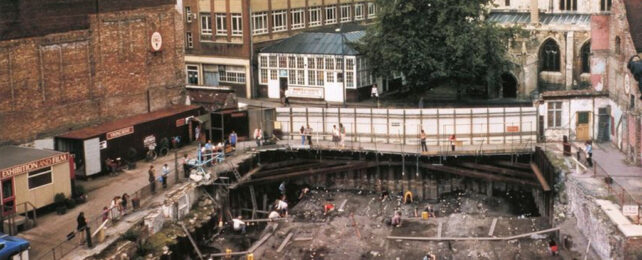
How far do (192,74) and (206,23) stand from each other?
4.83 metres

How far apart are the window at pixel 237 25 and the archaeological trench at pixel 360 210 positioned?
58.8 ft

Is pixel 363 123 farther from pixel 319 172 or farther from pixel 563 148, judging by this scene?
pixel 563 148

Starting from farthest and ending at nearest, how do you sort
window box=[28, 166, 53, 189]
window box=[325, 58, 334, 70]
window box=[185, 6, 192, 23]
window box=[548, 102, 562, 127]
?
window box=[185, 6, 192, 23] → window box=[325, 58, 334, 70] → window box=[548, 102, 562, 127] → window box=[28, 166, 53, 189]

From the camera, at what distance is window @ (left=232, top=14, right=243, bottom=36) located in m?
73.9

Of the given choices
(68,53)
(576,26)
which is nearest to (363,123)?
(68,53)

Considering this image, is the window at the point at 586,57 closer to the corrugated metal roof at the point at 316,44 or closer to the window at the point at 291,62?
the corrugated metal roof at the point at 316,44

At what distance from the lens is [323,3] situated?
80.8 m

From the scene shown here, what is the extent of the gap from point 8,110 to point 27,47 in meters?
3.79

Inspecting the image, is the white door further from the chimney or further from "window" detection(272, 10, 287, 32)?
Answer: the chimney

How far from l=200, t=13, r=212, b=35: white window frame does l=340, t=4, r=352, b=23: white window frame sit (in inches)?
537

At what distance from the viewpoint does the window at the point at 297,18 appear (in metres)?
77.5

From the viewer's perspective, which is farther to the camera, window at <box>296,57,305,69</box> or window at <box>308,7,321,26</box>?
window at <box>308,7,321,26</box>

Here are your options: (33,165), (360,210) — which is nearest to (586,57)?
(360,210)

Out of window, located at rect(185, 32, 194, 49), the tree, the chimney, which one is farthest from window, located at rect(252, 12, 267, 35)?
the chimney
